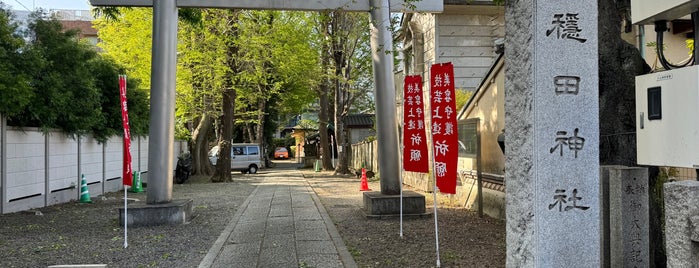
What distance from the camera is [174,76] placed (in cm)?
1046

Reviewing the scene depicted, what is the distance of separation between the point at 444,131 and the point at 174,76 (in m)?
6.05

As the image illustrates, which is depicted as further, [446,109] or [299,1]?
[299,1]

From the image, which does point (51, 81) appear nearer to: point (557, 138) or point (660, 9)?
point (557, 138)

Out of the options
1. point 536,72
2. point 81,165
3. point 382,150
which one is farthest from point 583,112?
point 81,165

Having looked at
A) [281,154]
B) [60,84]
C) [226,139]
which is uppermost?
[60,84]

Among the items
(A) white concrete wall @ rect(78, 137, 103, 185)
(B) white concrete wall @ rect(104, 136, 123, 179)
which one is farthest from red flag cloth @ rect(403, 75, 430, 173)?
(B) white concrete wall @ rect(104, 136, 123, 179)

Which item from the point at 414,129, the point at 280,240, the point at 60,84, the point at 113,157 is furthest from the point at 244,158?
the point at 280,240

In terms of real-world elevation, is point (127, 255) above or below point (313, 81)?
below

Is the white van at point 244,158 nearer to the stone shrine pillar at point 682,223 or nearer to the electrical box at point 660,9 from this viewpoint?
the electrical box at point 660,9

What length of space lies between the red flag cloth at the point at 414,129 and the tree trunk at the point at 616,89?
2.91 meters

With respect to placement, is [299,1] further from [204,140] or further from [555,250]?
[204,140]

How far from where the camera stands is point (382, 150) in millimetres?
11305

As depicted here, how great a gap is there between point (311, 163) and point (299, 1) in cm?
2640

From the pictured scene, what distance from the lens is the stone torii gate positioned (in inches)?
400
